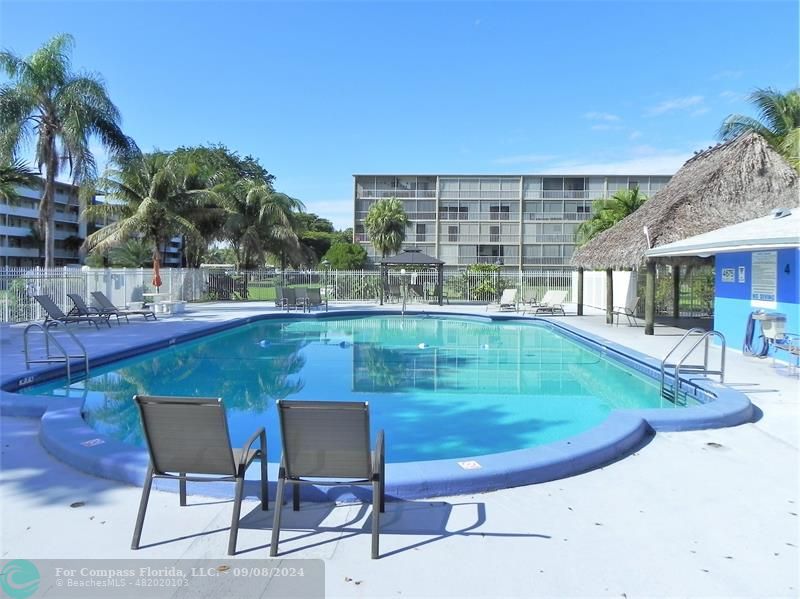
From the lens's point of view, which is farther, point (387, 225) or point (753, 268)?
point (387, 225)

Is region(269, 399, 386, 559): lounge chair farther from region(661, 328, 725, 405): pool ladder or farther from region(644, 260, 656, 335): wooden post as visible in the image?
region(644, 260, 656, 335): wooden post

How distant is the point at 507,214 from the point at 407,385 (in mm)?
47404

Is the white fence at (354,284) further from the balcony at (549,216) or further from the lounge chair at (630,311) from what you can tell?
the balcony at (549,216)

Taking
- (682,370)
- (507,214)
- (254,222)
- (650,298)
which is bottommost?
(682,370)

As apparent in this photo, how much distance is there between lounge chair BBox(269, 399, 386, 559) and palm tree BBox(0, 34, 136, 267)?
17.1 meters

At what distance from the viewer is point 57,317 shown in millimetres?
12914

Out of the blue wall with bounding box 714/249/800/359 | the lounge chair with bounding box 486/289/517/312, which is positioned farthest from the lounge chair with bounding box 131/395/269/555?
the lounge chair with bounding box 486/289/517/312

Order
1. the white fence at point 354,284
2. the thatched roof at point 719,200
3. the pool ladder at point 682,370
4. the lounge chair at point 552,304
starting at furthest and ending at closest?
the white fence at point 354,284 < the lounge chair at point 552,304 < the thatched roof at point 719,200 < the pool ladder at point 682,370

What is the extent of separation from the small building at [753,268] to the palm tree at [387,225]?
Result: 1132 inches

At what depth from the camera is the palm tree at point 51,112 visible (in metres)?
16.6

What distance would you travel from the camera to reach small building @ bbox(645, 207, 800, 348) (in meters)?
9.39

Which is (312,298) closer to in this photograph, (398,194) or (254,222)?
(254,222)

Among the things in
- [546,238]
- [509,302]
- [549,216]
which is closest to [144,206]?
[509,302]

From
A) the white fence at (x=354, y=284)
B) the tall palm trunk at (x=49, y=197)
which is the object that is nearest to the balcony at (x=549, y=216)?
the white fence at (x=354, y=284)
